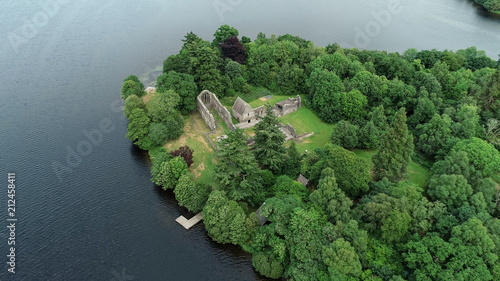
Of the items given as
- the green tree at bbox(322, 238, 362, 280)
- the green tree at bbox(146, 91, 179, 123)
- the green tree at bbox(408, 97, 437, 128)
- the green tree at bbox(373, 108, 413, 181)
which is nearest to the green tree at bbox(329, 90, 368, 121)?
the green tree at bbox(408, 97, 437, 128)

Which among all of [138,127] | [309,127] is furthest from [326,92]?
[138,127]

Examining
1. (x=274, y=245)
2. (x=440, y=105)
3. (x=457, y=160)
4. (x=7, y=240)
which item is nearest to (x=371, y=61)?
(x=440, y=105)

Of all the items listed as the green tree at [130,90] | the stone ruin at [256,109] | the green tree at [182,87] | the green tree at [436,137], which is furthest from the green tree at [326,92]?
the green tree at [130,90]

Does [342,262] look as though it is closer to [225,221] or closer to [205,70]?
[225,221]

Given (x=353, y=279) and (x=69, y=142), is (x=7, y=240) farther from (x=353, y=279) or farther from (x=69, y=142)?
(x=353, y=279)

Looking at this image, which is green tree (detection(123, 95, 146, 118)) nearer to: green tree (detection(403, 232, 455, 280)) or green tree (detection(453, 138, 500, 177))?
green tree (detection(403, 232, 455, 280))

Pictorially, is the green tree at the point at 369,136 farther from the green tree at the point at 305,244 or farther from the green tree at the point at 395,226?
the green tree at the point at 305,244

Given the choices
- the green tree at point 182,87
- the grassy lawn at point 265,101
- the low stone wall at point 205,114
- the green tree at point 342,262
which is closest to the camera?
the green tree at point 342,262
